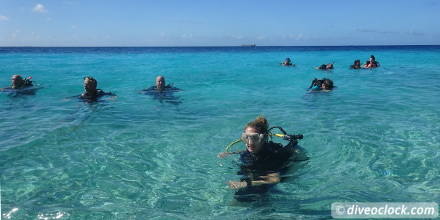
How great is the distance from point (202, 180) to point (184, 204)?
3.16 feet

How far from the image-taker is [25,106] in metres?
13.2

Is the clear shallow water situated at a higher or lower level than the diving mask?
lower

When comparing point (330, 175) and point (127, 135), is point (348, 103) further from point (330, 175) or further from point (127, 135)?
point (127, 135)

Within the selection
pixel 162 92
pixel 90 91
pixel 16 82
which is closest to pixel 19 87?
pixel 16 82

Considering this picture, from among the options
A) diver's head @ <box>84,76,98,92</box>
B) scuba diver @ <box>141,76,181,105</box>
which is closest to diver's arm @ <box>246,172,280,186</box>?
scuba diver @ <box>141,76,181,105</box>

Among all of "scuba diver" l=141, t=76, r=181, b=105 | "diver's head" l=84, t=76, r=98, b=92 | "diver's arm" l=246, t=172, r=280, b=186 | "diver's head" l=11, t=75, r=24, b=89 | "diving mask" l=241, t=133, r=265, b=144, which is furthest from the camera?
"diver's head" l=11, t=75, r=24, b=89

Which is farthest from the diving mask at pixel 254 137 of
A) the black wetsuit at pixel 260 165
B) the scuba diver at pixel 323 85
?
the scuba diver at pixel 323 85

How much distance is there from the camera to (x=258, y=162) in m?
5.42

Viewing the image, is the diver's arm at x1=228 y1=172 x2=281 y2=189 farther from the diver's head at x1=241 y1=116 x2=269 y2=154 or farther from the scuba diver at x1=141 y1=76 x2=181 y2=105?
the scuba diver at x1=141 y1=76 x2=181 y2=105

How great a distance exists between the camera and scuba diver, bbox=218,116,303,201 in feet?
17.3

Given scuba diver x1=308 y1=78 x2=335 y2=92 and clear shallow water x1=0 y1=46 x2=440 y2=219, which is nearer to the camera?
clear shallow water x1=0 y1=46 x2=440 y2=219

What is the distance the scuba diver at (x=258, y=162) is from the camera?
17.3 ft

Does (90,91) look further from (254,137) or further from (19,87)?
(254,137)

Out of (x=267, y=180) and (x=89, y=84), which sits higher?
(x=89, y=84)
